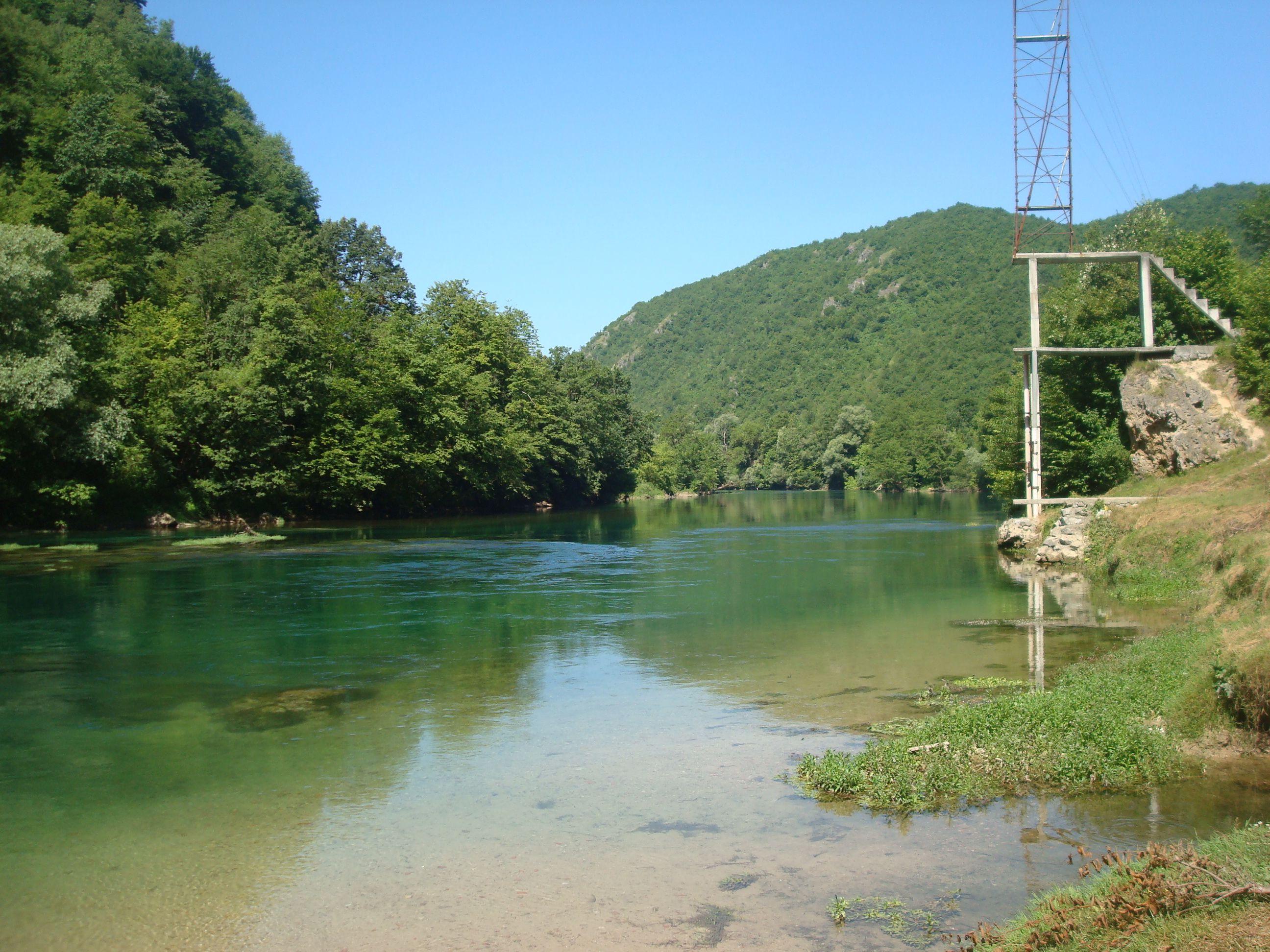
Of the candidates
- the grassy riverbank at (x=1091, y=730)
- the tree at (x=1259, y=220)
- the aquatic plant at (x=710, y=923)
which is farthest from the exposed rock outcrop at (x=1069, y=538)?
the tree at (x=1259, y=220)

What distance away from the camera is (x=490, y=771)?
11.0 m

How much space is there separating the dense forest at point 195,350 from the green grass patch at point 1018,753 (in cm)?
4066

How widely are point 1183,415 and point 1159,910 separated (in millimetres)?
29332

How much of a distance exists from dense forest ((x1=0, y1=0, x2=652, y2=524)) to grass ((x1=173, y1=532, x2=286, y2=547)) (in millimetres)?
5940

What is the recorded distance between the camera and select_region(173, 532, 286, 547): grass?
41.8 meters

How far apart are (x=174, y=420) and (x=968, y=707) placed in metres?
49.3

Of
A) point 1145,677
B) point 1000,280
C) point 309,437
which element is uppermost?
point 1000,280

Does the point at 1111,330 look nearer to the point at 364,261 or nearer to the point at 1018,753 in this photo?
the point at 1018,753

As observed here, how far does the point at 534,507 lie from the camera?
270ft

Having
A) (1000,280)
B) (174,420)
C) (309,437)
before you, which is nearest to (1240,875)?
(174,420)

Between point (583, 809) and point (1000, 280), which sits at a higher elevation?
point (1000, 280)

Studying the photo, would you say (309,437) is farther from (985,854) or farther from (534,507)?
(985,854)

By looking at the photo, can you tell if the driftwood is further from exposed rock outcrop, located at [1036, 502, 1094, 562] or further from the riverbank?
exposed rock outcrop, located at [1036, 502, 1094, 562]

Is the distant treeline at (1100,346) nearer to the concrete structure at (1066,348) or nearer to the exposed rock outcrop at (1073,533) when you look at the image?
the concrete structure at (1066,348)
